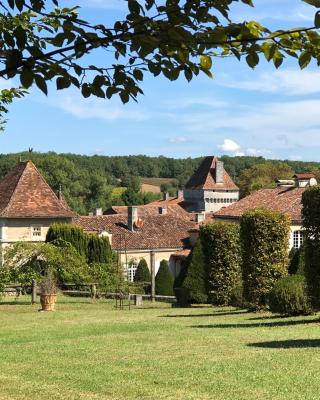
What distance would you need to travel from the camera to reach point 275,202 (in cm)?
4816

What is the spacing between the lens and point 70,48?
12.3ft

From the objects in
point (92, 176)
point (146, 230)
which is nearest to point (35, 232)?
point (146, 230)

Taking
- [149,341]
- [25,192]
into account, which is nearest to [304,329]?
[149,341]

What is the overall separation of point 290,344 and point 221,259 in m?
16.2

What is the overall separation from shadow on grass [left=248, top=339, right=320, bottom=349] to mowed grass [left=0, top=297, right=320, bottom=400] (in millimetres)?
19

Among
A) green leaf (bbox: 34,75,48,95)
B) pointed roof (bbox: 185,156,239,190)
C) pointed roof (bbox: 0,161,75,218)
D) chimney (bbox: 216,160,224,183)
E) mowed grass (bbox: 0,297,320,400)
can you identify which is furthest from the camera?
chimney (bbox: 216,160,224,183)

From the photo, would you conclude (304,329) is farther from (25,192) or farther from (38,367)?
(25,192)

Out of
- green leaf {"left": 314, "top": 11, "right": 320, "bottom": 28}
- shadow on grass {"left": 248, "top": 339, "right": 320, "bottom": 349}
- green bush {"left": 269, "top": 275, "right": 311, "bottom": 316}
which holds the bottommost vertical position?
shadow on grass {"left": 248, "top": 339, "right": 320, "bottom": 349}

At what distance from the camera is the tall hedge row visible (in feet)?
62.8

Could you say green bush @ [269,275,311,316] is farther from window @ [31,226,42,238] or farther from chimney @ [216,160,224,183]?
chimney @ [216,160,224,183]

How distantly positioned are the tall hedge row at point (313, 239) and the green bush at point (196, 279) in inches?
510

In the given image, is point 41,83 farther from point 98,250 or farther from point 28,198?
point 28,198

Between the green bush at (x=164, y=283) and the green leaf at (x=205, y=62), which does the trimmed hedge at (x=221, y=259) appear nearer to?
the green bush at (x=164, y=283)

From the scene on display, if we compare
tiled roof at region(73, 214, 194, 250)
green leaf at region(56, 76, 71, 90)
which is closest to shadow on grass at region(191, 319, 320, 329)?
green leaf at region(56, 76, 71, 90)
